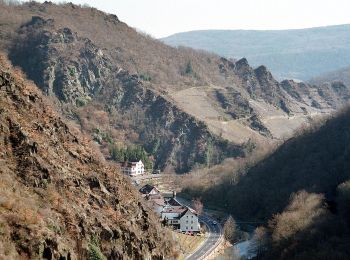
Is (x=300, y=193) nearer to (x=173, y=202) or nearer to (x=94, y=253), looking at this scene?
(x=173, y=202)

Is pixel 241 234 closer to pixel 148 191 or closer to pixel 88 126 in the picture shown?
pixel 148 191

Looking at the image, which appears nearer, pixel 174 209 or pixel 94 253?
pixel 94 253

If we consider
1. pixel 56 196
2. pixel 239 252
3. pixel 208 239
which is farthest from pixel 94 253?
pixel 208 239

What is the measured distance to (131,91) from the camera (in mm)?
126938

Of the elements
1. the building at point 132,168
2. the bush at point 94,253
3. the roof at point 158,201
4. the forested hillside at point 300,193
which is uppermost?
the bush at point 94,253

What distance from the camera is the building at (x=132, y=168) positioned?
98.5 metres

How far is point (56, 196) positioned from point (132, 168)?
239 feet

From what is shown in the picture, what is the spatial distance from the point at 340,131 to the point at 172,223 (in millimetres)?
32003

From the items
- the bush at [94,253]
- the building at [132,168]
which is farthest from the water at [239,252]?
the building at [132,168]

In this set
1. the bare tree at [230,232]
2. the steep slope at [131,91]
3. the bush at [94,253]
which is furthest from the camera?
the steep slope at [131,91]

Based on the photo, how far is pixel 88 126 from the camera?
361ft

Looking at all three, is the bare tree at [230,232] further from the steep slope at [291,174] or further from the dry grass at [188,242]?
the steep slope at [291,174]

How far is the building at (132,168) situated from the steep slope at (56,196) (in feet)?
207

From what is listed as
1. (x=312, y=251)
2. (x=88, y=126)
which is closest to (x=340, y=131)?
(x=312, y=251)
